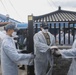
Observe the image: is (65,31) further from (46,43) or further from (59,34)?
(46,43)

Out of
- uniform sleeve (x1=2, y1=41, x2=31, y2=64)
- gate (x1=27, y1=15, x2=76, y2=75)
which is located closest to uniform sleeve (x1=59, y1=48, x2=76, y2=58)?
uniform sleeve (x1=2, y1=41, x2=31, y2=64)

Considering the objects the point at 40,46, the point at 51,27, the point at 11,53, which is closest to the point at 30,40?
the point at 51,27

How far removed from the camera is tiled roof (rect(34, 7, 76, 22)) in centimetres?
714

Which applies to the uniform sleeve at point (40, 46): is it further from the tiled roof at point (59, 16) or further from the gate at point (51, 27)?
the tiled roof at point (59, 16)

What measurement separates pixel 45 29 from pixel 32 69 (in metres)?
1.31

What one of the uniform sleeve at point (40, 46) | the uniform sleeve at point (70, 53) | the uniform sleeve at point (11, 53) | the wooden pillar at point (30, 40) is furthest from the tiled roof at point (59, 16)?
the uniform sleeve at point (11, 53)

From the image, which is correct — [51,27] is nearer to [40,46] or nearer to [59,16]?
[59,16]

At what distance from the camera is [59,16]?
726cm

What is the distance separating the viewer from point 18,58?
4.93 m

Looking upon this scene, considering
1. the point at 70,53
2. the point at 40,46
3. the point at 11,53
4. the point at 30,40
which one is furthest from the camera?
the point at 30,40

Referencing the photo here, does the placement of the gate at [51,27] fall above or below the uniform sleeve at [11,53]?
above

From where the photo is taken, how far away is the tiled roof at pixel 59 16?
714 centimetres

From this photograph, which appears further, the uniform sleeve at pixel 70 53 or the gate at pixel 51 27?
the gate at pixel 51 27

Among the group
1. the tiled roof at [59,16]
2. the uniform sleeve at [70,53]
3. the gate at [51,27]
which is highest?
the tiled roof at [59,16]
